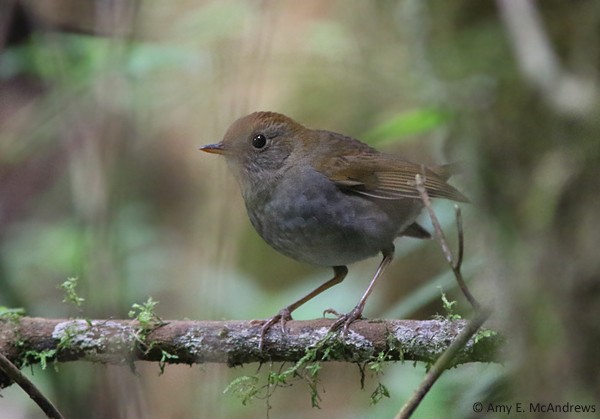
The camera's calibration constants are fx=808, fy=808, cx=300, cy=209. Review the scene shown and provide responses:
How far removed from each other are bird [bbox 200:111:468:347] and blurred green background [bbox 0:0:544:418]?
176mm

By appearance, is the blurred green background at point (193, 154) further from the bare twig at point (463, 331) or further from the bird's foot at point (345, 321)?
the bare twig at point (463, 331)

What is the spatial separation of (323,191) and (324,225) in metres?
0.19

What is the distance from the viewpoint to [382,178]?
390 cm

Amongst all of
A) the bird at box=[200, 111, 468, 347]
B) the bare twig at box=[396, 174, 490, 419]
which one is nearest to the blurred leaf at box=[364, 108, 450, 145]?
the bird at box=[200, 111, 468, 347]

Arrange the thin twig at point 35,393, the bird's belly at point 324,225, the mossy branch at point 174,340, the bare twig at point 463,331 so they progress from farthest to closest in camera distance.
Answer: the bird's belly at point 324,225
the mossy branch at point 174,340
the thin twig at point 35,393
the bare twig at point 463,331

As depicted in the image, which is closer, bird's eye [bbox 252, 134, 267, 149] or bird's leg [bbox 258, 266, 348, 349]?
bird's leg [bbox 258, 266, 348, 349]

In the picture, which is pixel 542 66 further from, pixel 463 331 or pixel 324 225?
pixel 463 331

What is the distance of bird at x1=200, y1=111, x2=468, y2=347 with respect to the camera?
358cm

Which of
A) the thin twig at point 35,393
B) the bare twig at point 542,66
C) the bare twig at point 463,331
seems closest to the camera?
the bare twig at point 463,331

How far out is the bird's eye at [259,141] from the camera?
12.9ft

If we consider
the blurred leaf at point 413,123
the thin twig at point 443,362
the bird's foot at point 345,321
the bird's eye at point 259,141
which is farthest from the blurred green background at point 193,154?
the thin twig at point 443,362

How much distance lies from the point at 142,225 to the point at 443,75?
10.0 feet

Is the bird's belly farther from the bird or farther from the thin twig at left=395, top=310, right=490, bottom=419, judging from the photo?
the thin twig at left=395, top=310, right=490, bottom=419

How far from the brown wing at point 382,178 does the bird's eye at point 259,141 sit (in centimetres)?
35
